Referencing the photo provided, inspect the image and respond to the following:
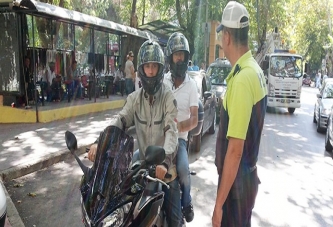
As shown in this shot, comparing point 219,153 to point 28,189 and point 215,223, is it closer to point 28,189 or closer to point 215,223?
point 215,223

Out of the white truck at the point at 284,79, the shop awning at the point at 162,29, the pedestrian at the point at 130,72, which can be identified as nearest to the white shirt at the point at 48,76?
the pedestrian at the point at 130,72

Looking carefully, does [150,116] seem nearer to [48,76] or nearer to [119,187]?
[119,187]

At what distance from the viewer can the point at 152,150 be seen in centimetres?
227

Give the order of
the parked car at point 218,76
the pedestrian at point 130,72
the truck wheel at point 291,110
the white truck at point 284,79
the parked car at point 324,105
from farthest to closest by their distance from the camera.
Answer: the truck wheel at point 291,110 → the white truck at point 284,79 → the pedestrian at point 130,72 → the parked car at point 218,76 → the parked car at point 324,105

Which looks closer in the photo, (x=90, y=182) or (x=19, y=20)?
(x=90, y=182)

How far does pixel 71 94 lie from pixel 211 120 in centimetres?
615

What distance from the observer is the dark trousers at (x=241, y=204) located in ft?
7.64

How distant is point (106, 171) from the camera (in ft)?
7.50

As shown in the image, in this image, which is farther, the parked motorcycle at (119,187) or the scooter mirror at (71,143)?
the scooter mirror at (71,143)

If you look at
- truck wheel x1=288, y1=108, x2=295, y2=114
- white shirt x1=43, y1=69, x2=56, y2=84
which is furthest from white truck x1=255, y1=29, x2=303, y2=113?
white shirt x1=43, y1=69, x2=56, y2=84

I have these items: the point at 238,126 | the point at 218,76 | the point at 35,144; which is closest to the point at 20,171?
the point at 35,144

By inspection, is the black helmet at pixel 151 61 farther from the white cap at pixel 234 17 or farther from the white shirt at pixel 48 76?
the white shirt at pixel 48 76

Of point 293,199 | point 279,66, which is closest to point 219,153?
point 293,199

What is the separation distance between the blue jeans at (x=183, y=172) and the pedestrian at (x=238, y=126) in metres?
1.10
